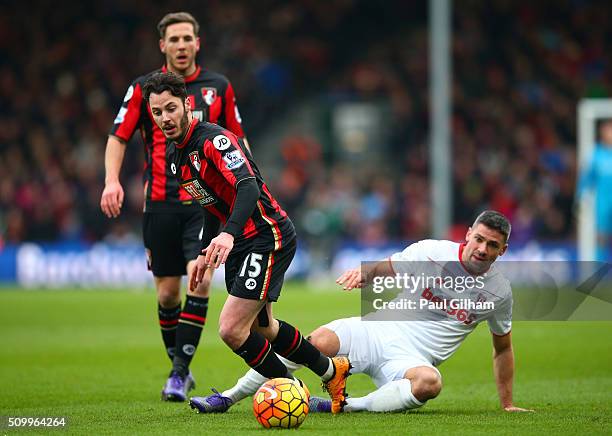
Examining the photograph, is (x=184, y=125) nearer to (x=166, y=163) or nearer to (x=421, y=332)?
(x=166, y=163)

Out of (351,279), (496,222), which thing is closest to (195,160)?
(351,279)

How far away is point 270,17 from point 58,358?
651 inches

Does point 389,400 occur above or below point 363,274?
below

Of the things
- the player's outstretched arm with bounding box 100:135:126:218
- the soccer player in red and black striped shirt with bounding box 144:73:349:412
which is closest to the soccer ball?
the soccer player in red and black striped shirt with bounding box 144:73:349:412

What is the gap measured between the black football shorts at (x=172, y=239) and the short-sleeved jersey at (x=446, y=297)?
5.53ft

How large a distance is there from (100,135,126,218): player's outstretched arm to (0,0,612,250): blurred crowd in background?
1317 centimetres

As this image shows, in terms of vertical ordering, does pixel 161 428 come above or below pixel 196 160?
below

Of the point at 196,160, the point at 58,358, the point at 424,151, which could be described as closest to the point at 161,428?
the point at 196,160

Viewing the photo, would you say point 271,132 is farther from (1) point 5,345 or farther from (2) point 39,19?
(1) point 5,345

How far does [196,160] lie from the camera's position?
6285 millimetres

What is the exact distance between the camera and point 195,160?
248 inches

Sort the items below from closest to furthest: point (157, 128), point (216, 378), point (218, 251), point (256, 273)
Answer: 1. point (218, 251)
2. point (256, 273)
3. point (157, 128)
4. point (216, 378)

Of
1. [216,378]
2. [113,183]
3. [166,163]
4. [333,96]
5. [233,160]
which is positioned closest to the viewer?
[233,160]

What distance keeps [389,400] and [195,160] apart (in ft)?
6.02
